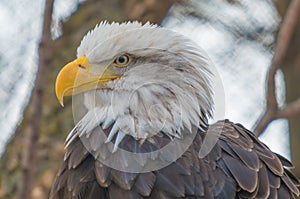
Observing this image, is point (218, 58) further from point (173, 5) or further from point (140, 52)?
point (140, 52)

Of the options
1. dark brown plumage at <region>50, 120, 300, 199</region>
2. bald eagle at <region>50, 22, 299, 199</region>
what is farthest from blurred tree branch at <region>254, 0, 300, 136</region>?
dark brown plumage at <region>50, 120, 300, 199</region>

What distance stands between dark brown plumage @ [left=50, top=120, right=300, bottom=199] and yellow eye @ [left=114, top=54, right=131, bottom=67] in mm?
397

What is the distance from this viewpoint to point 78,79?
448 centimetres

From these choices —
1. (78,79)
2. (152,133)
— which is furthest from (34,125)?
(152,133)

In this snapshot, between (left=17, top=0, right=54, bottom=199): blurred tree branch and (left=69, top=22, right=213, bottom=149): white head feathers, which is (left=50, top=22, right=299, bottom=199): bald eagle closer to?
(left=69, top=22, right=213, bottom=149): white head feathers

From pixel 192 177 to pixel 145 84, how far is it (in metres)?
0.61

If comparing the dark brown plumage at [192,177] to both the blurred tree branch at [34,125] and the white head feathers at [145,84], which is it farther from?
the blurred tree branch at [34,125]

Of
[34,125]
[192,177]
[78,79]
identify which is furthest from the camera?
[78,79]

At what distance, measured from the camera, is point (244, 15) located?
6.48 metres

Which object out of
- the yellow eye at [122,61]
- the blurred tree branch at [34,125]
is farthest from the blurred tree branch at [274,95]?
the blurred tree branch at [34,125]

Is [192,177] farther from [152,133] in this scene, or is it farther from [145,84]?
[145,84]

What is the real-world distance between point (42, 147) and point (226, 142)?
70.9 inches

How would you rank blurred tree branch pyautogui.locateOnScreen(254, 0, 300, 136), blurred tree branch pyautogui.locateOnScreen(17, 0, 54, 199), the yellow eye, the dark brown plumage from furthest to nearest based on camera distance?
blurred tree branch pyautogui.locateOnScreen(254, 0, 300, 136) < the yellow eye < the dark brown plumage < blurred tree branch pyautogui.locateOnScreen(17, 0, 54, 199)

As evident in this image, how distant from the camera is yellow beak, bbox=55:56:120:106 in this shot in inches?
175
